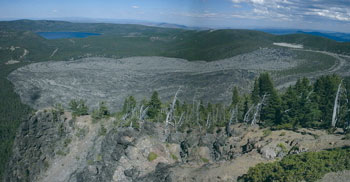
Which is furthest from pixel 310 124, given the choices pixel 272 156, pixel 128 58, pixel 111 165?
pixel 128 58

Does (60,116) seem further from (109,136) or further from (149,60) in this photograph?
(149,60)

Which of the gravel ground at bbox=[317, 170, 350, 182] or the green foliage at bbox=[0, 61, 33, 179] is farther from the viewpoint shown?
the green foliage at bbox=[0, 61, 33, 179]

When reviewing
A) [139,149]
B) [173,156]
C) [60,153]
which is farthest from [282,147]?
[60,153]

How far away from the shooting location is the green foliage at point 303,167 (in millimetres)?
16234

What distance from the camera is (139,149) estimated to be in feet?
89.6

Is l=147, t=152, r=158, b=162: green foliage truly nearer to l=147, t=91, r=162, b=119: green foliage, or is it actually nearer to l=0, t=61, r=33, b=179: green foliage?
l=147, t=91, r=162, b=119: green foliage

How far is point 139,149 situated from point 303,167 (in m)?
15.8

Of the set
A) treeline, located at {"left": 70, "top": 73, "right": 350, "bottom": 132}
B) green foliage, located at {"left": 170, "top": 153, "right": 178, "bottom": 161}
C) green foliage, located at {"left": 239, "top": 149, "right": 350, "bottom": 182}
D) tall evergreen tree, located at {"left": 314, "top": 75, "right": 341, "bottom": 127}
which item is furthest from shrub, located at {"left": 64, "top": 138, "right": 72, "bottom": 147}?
tall evergreen tree, located at {"left": 314, "top": 75, "right": 341, "bottom": 127}

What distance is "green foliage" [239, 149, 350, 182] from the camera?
53.3 ft

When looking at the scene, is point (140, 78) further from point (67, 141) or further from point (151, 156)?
point (151, 156)

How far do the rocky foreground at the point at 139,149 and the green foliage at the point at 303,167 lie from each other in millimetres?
843

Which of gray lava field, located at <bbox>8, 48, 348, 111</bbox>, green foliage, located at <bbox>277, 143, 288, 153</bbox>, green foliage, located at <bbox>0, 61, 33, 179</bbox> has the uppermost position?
green foliage, located at <bbox>277, 143, 288, 153</bbox>

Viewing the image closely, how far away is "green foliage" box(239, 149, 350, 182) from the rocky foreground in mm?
843

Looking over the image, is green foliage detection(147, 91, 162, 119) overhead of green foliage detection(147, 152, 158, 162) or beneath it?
overhead
